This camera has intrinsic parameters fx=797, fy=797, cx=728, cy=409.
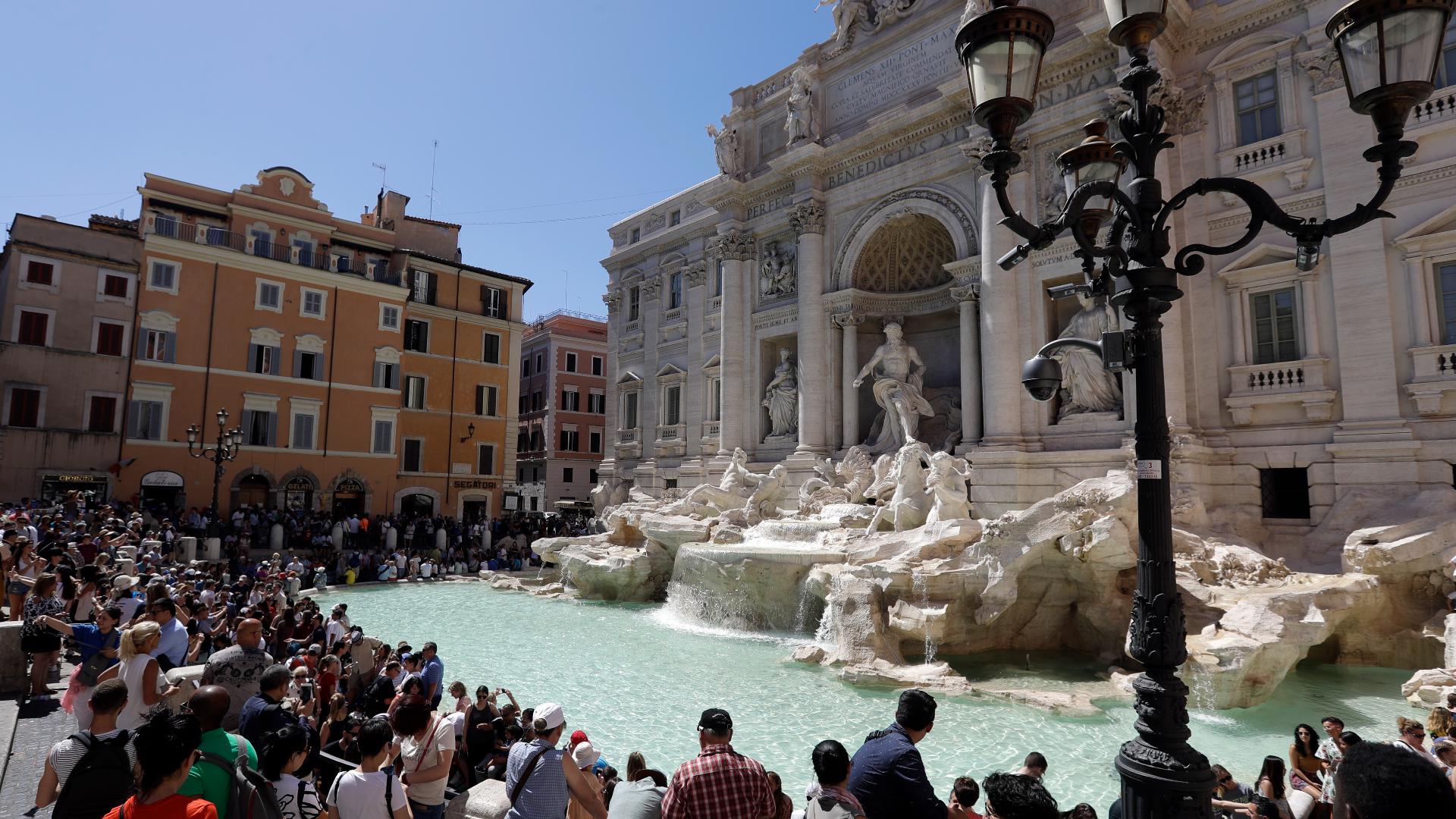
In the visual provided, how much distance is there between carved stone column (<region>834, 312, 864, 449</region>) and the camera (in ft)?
64.2

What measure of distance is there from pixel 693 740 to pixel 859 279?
14504mm

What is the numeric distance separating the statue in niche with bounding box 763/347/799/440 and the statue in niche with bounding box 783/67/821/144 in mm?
5692

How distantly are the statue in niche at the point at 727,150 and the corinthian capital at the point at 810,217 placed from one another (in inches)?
134

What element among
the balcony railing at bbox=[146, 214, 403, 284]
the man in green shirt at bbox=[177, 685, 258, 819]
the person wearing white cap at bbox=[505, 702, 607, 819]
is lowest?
the person wearing white cap at bbox=[505, 702, 607, 819]

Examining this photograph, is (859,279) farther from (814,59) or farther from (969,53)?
(969,53)

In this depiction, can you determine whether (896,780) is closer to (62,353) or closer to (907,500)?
(907,500)

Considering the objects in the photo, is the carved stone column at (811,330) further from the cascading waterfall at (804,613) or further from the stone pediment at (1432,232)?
the stone pediment at (1432,232)

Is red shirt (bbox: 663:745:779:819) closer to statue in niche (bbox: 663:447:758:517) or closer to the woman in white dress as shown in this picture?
the woman in white dress

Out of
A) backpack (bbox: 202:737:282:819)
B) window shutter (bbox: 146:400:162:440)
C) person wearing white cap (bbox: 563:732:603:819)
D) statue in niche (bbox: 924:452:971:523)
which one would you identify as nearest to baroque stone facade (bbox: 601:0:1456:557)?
statue in niche (bbox: 924:452:971:523)

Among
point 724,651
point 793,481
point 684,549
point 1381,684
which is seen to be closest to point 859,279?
point 793,481

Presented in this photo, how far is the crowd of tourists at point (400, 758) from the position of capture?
2596mm

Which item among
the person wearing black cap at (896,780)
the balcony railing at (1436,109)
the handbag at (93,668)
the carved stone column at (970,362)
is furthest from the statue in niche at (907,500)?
the handbag at (93,668)

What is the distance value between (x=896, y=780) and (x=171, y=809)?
2.49 m

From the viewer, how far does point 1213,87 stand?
46.7ft
